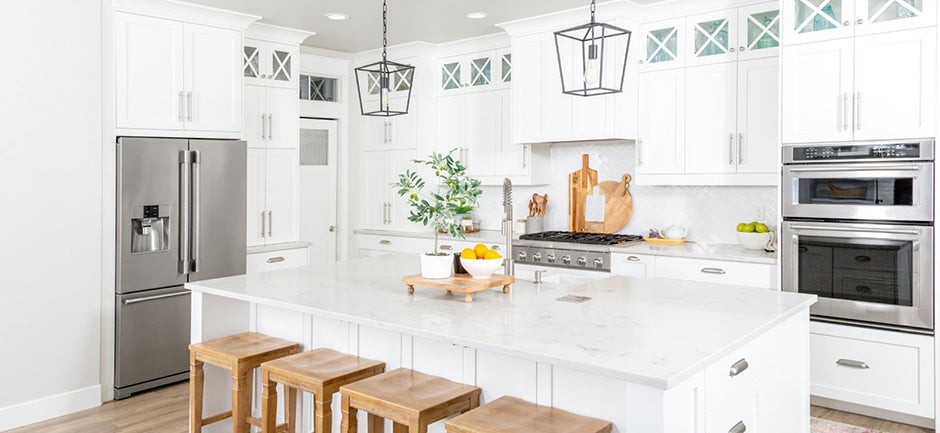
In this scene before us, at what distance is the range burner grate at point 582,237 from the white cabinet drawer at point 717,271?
448 mm

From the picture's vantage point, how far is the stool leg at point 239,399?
9.21 ft

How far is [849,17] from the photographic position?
12.0 feet

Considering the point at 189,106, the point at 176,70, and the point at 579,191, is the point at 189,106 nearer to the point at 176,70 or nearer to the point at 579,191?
the point at 176,70

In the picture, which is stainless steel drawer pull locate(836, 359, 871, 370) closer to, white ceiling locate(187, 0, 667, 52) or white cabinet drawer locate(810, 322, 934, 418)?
white cabinet drawer locate(810, 322, 934, 418)

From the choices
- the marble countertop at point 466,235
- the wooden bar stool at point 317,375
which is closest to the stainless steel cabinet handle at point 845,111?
the marble countertop at point 466,235

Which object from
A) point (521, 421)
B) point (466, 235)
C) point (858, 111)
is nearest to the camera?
point (521, 421)

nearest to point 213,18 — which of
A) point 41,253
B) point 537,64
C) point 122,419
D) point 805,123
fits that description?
point 41,253

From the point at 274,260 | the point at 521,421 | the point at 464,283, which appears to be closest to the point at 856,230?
the point at 464,283

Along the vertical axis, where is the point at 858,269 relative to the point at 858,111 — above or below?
below

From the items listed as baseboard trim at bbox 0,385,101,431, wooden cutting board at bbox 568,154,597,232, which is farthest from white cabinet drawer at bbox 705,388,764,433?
baseboard trim at bbox 0,385,101,431

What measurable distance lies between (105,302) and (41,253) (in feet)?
1.61

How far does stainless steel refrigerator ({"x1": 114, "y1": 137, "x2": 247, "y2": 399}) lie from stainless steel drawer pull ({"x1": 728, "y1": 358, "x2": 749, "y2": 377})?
358 cm

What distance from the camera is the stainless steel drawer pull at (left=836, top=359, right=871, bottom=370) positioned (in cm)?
373

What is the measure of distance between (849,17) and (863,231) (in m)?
1.16
